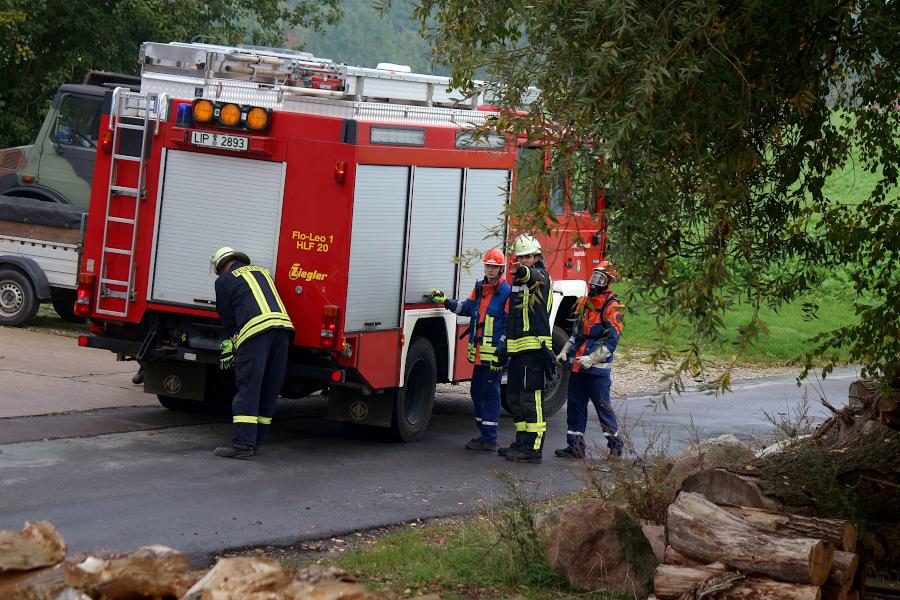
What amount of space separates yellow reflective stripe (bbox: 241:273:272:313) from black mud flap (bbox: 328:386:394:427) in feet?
4.12

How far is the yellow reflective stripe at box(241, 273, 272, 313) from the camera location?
9766 mm

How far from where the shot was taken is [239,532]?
7.62m

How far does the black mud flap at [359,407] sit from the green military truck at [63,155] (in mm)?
7433

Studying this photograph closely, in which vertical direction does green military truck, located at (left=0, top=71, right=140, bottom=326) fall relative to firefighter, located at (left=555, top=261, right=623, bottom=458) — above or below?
above

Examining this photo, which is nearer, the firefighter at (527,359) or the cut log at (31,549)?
the cut log at (31,549)

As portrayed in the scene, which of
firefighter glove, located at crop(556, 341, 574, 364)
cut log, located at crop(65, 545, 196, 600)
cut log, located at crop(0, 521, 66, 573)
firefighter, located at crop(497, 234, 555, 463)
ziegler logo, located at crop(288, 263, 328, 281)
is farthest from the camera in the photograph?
firefighter glove, located at crop(556, 341, 574, 364)

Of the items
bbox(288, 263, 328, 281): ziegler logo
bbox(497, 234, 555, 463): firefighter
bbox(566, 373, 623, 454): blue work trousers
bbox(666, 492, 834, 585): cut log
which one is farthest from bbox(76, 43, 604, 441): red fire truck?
bbox(666, 492, 834, 585): cut log

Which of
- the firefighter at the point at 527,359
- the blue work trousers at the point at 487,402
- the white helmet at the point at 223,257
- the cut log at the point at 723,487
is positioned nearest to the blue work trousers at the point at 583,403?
the firefighter at the point at 527,359

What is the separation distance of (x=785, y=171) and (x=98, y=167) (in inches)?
241

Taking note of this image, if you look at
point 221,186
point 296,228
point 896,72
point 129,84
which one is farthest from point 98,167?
point 129,84

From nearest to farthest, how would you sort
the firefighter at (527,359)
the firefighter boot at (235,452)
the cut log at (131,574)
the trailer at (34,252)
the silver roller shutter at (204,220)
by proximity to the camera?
the cut log at (131,574) → the firefighter boot at (235,452) → the silver roller shutter at (204,220) → the firefighter at (527,359) → the trailer at (34,252)

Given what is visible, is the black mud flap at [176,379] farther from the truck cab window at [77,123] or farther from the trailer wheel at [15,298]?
the truck cab window at [77,123]

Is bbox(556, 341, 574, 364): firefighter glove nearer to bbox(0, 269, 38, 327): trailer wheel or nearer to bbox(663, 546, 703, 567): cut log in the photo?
bbox(663, 546, 703, 567): cut log

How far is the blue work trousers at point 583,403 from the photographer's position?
11.1 metres
